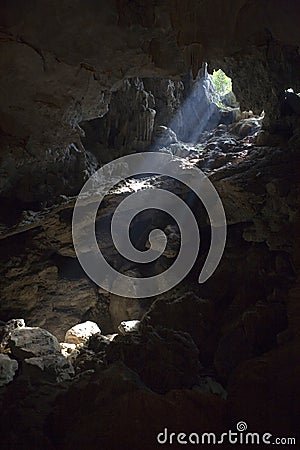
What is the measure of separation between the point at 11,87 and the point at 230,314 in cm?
432

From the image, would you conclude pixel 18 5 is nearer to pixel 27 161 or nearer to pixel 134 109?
pixel 27 161

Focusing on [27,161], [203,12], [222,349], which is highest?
[203,12]

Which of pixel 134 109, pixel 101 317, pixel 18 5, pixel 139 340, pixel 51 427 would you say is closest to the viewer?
pixel 51 427

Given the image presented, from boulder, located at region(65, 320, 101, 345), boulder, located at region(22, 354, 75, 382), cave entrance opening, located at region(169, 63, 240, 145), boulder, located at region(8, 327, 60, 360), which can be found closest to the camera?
boulder, located at region(22, 354, 75, 382)

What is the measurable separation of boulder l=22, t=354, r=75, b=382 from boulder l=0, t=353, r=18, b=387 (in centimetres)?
27

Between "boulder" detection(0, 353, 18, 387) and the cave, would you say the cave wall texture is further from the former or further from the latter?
"boulder" detection(0, 353, 18, 387)

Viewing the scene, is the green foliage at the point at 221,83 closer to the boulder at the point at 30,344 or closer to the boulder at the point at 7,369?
the boulder at the point at 30,344

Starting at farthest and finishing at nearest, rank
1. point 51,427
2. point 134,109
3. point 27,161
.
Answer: point 134,109, point 27,161, point 51,427

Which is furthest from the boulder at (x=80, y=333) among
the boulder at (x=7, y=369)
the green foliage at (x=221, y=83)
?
the green foliage at (x=221, y=83)

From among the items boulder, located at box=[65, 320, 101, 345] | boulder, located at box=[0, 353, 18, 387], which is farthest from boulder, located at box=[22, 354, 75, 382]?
boulder, located at box=[65, 320, 101, 345]

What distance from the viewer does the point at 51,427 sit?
3703 millimetres

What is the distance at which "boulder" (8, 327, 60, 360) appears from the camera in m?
5.68

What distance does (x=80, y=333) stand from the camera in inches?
324

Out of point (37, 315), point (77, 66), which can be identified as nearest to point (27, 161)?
point (77, 66)
